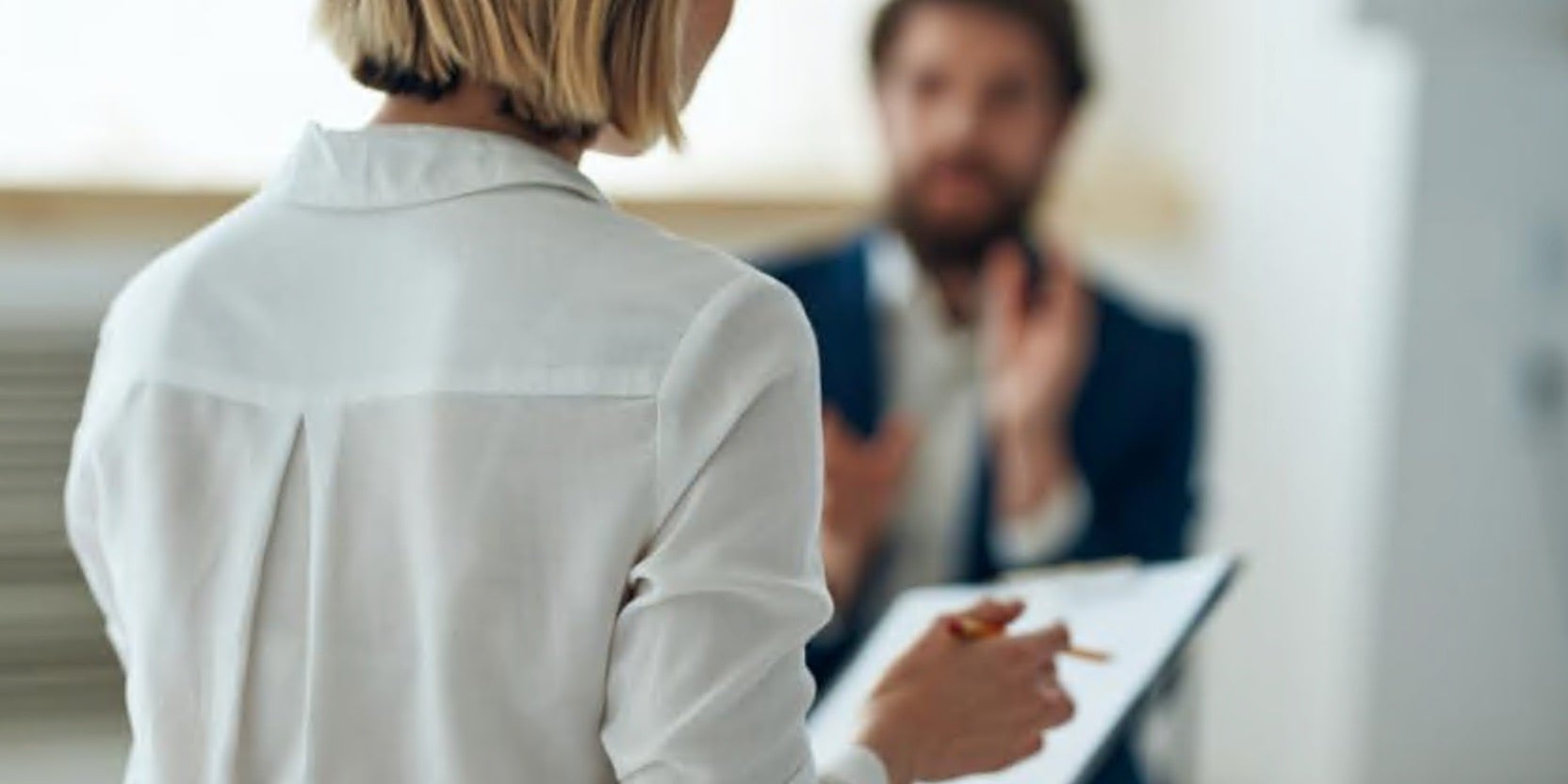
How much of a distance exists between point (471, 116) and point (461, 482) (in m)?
0.15

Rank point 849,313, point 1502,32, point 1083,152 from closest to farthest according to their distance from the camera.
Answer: point 849,313 → point 1502,32 → point 1083,152

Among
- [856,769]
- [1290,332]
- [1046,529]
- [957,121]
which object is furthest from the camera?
[1290,332]

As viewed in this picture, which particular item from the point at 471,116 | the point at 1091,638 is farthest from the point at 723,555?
the point at 1091,638

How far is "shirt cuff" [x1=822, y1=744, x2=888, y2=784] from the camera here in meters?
0.80

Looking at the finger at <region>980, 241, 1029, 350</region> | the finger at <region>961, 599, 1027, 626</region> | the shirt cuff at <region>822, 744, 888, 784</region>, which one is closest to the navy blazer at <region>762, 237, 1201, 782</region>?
the finger at <region>980, 241, 1029, 350</region>

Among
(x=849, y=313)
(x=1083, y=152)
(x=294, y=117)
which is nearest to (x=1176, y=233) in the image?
(x=1083, y=152)

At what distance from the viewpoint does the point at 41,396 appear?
2.55 metres

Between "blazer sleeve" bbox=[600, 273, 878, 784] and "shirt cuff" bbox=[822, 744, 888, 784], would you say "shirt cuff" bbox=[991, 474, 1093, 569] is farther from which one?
"blazer sleeve" bbox=[600, 273, 878, 784]

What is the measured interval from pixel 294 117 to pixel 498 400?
6.61 feet

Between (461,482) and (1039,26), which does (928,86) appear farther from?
(461,482)

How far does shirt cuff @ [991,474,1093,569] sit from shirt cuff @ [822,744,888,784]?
153 centimetres

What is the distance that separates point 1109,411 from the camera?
2.49 m

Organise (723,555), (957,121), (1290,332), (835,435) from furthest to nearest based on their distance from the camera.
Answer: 1. (1290,332)
2. (957,121)
3. (835,435)
4. (723,555)

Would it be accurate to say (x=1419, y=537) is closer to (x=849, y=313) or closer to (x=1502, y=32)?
(x=1502, y=32)
